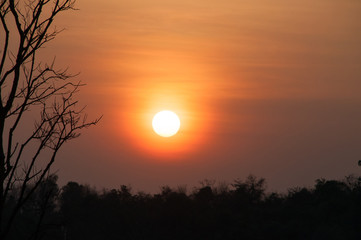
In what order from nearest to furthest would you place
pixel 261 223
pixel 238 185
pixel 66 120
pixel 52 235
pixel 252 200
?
pixel 66 120 → pixel 52 235 → pixel 261 223 → pixel 252 200 → pixel 238 185

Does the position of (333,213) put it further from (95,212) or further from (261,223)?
(95,212)

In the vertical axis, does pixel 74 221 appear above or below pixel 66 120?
above

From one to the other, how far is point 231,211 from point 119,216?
39.1 feet

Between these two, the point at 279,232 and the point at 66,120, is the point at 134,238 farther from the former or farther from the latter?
the point at 66,120

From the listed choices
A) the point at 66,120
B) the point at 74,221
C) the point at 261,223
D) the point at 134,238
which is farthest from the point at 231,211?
the point at 66,120

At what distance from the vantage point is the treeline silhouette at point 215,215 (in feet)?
225

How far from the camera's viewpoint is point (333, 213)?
7019cm

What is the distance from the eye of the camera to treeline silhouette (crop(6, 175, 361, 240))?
68.4m

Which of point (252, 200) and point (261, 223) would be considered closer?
point (261, 223)

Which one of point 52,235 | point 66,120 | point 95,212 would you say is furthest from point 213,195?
point 66,120

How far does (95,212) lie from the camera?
78.6 m

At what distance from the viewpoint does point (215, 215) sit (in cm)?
7456

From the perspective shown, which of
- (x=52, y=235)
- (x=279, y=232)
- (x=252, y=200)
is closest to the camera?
(x=52, y=235)

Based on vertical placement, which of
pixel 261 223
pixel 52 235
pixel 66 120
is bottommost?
pixel 66 120
